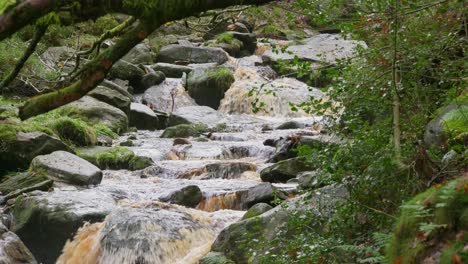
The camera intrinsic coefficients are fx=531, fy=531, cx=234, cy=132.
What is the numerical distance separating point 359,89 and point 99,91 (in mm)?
12398

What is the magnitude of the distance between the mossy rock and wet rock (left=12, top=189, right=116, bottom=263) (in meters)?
6.40

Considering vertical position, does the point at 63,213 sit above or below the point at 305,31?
Result: below

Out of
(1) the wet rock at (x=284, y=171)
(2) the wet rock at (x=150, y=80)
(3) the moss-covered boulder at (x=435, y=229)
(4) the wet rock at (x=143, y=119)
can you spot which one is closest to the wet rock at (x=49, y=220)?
(1) the wet rock at (x=284, y=171)

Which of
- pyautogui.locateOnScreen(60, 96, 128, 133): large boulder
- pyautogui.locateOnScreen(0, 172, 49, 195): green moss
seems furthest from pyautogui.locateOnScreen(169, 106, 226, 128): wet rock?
pyautogui.locateOnScreen(0, 172, 49, 195): green moss

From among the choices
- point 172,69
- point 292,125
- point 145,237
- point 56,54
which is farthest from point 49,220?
point 56,54

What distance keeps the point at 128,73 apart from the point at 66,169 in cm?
957

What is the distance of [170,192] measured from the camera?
847 cm

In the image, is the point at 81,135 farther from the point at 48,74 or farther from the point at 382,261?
the point at 382,261

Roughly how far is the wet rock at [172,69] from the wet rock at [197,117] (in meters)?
3.46

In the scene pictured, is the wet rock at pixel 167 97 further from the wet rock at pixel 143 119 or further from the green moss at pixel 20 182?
the green moss at pixel 20 182

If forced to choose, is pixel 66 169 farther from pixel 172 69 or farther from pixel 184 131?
pixel 172 69

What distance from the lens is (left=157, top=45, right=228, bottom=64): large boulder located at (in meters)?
21.5

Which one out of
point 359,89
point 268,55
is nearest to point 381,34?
point 359,89

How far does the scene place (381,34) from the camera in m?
5.07
